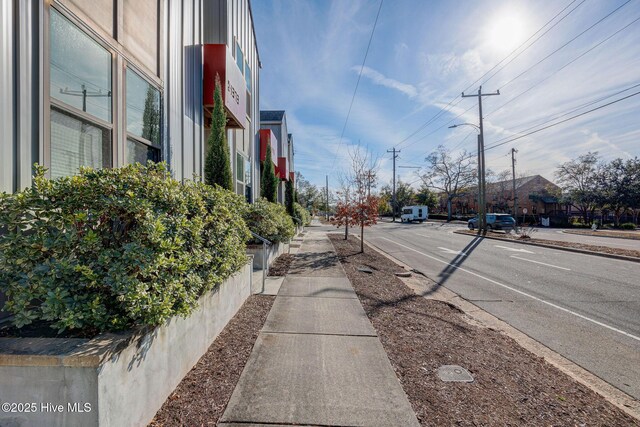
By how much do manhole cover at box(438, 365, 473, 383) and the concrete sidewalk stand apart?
1.79 feet

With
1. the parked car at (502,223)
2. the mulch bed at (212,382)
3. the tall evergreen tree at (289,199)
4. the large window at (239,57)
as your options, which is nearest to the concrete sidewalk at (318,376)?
the mulch bed at (212,382)

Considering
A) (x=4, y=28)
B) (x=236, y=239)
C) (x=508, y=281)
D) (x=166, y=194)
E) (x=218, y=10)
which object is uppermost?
(x=218, y=10)

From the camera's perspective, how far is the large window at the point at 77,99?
10.7 feet

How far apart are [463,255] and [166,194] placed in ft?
41.2

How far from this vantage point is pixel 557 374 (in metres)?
3.18

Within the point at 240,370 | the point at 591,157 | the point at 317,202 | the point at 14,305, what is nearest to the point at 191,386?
the point at 240,370

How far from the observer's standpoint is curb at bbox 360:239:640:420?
289 cm

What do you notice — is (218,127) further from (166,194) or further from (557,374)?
(557,374)

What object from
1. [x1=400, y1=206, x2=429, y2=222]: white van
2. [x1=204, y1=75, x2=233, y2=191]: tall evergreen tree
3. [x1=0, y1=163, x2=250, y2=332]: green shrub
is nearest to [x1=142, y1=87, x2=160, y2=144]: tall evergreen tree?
[x1=204, y1=75, x2=233, y2=191]: tall evergreen tree

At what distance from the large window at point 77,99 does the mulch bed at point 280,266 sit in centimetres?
471

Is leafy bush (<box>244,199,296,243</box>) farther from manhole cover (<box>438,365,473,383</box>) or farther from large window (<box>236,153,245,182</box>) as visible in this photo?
manhole cover (<box>438,365,473,383</box>)

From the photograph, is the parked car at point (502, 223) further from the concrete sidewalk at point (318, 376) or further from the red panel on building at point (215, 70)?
the concrete sidewalk at point (318, 376)

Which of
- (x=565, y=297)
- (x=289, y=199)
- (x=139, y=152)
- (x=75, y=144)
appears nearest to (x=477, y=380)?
(x=565, y=297)

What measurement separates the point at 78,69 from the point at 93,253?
289cm
